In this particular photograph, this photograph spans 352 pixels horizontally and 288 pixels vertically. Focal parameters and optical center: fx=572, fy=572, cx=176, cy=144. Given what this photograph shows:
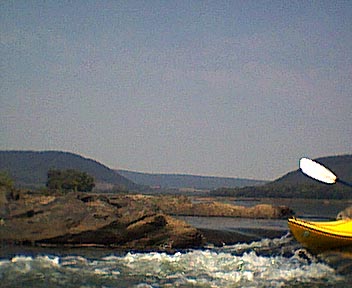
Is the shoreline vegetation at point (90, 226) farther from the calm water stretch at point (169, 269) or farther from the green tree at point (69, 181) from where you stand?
the green tree at point (69, 181)

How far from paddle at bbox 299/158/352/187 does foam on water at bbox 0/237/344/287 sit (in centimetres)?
273

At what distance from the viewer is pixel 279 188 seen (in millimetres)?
82875

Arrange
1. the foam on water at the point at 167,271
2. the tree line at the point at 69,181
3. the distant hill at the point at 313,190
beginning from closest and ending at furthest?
1. the foam on water at the point at 167,271
2. the tree line at the point at 69,181
3. the distant hill at the point at 313,190

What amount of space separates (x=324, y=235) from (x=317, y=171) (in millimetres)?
2165

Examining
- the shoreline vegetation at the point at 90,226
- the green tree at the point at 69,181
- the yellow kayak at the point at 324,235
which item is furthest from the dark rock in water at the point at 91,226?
the green tree at the point at 69,181

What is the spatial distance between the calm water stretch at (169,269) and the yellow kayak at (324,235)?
39 centimetres

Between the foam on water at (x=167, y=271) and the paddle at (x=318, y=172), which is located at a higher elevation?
the paddle at (x=318, y=172)

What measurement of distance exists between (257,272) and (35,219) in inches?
317

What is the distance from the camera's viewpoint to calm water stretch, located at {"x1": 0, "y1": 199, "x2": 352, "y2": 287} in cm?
1215

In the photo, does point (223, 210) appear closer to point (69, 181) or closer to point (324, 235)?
point (69, 181)

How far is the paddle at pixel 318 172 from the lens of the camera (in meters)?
17.5

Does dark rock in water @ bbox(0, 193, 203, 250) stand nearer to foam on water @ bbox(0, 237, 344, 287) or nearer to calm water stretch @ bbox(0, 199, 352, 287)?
calm water stretch @ bbox(0, 199, 352, 287)

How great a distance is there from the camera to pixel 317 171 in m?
17.8

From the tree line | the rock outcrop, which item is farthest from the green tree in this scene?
the rock outcrop
